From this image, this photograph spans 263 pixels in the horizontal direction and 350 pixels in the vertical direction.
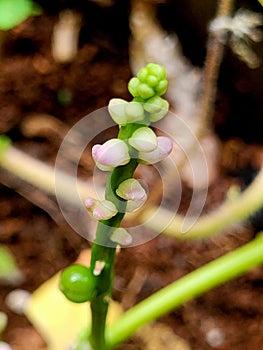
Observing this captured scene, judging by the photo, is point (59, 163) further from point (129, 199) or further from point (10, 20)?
point (129, 199)

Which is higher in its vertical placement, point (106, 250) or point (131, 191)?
point (131, 191)

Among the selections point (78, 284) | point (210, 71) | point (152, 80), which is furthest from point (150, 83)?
point (210, 71)

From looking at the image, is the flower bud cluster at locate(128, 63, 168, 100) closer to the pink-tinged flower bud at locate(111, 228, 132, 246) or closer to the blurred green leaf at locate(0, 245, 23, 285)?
the pink-tinged flower bud at locate(111, 228, 132, 246)

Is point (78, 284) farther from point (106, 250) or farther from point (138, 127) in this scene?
point (138, 127)

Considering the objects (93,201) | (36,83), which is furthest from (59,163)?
(93,201)

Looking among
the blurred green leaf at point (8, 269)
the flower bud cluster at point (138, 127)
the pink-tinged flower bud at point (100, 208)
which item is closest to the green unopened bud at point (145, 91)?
the flower bud cluster at point (138, 127)

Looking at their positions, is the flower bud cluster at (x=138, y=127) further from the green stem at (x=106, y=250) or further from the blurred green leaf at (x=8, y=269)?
the blurred green leaf at (x=8, y=269)

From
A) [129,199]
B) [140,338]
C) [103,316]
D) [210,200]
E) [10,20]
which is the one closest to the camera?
[129,199]
